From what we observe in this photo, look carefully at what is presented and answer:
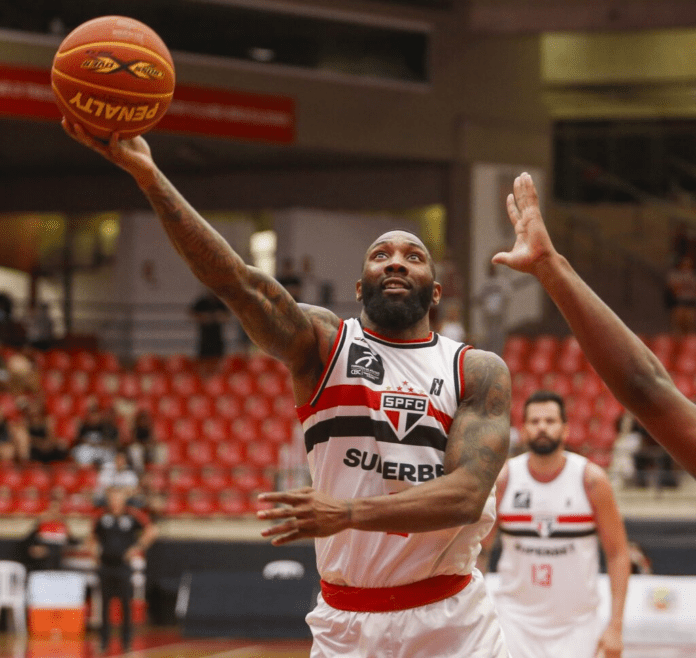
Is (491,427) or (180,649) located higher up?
(491,427)

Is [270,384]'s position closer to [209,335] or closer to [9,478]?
[209,335]

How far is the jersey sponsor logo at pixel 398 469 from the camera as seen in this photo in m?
4.01

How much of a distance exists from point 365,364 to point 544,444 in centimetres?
261

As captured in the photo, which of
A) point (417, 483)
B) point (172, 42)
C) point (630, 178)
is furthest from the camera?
point (630, 178)

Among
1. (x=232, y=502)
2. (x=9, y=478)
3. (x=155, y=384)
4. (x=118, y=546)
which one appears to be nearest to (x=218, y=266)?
(x=118, y=546)

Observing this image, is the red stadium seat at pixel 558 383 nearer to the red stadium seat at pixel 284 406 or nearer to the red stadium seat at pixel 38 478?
the red stadium seat at pixel 284 406

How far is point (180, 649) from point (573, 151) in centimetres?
1537

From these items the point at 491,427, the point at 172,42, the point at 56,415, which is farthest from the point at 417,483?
the point at 172,42

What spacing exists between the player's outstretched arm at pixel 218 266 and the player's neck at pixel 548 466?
2881 mm

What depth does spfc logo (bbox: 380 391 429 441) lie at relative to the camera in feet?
13.3

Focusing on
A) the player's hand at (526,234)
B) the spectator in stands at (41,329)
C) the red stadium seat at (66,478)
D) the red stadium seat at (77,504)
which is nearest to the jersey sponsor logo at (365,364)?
the player's hand at (526,234)

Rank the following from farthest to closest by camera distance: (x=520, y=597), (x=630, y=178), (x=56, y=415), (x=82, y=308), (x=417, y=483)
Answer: (x=630, y=178), (x=82, y=308), (x=56, y=415), (x=520, y=597), (x=417, y=483)

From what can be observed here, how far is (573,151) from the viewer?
80.4 ft

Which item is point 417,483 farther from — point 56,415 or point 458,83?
point 458,83
